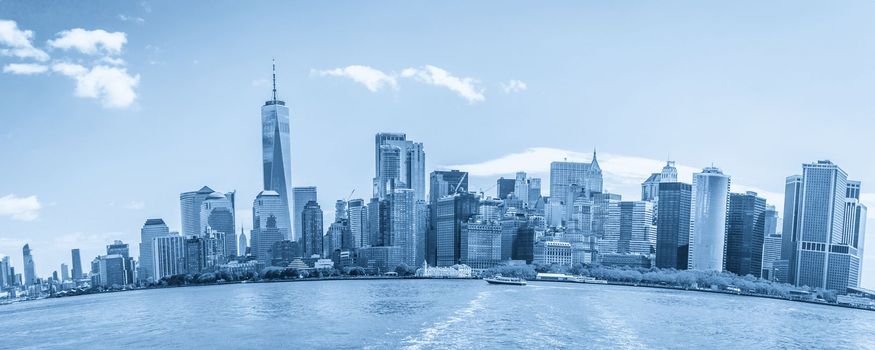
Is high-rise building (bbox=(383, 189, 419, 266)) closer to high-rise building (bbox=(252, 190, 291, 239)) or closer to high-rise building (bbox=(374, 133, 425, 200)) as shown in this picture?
high-rise building (bbox=(374, 133, 425, 200))

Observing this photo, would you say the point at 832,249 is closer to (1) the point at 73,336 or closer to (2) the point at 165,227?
(1) the point at 73,336

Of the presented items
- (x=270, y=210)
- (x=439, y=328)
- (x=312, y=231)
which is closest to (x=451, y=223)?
(x=312, y=231)

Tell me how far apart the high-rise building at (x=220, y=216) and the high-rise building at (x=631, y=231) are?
6671 cm

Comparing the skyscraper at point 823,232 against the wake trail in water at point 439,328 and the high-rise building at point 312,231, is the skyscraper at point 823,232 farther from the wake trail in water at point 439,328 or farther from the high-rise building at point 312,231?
the high-rise building at point 312,231

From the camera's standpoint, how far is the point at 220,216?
361ft

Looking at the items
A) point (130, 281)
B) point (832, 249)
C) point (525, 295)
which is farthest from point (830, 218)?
point (130, 281)

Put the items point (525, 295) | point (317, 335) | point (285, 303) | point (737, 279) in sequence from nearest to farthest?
point (317, 335) → point (285, 303) → point (525, 295) → point (737, 279)

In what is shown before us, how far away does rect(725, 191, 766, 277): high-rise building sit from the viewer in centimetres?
8106

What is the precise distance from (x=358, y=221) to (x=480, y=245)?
2563 cm

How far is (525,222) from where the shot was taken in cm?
9900

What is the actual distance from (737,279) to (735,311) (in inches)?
1079

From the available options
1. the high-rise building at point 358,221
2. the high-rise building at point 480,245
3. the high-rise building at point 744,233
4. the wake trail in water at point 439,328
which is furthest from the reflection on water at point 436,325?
the high-rise building at point 358,221

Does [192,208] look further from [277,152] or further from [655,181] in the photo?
[655,181]

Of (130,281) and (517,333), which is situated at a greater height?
(130,281)
